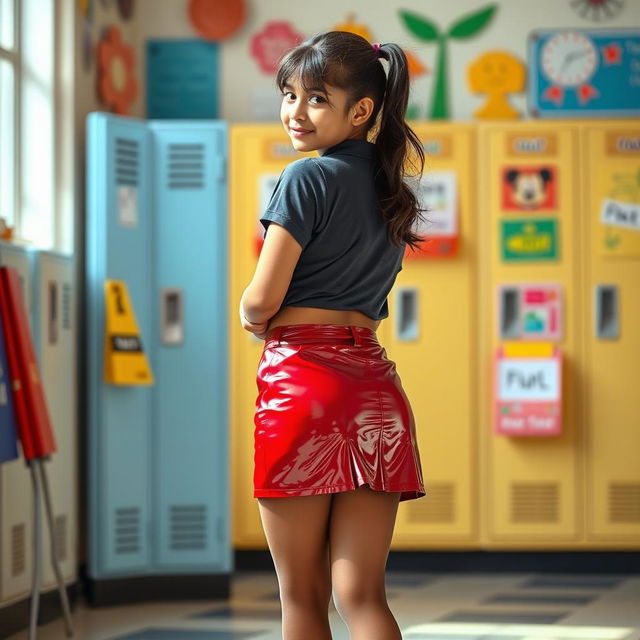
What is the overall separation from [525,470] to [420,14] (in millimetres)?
2274

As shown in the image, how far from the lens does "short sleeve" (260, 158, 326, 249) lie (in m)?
1.97

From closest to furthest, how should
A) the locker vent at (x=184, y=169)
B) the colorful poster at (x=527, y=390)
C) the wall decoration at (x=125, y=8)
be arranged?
the locker vent at (x=184, y=169) < the colorful poster at (x=527, y=390) < the wall decoration at (x=125, y=8)

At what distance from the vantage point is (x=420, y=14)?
612 centimetres

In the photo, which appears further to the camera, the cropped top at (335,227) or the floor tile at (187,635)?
the floor tile at (187,635)

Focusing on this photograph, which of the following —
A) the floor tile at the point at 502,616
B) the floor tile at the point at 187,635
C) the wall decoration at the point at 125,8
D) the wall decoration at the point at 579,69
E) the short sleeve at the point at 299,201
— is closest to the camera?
the short sleeve at the point at 299,201

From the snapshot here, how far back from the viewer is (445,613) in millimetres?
4629

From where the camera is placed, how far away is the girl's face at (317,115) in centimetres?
205

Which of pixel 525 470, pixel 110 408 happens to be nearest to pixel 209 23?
pixel 110 408

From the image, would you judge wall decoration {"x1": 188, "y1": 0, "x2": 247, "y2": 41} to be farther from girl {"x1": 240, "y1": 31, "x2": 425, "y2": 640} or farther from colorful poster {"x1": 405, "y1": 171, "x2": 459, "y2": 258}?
girl {"x1": 240, "y1": 31, "x2": 425, "y2": 640}

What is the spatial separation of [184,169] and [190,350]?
0.73m

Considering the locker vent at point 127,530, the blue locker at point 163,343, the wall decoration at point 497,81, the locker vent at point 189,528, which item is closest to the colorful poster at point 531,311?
the wall decoration at point 497,81

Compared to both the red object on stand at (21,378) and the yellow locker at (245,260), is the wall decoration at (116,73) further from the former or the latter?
the red object on stand at (21,378)

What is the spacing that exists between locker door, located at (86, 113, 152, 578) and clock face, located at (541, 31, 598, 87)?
7.25ft

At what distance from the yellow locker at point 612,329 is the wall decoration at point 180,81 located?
5.97 ft
